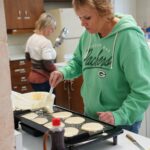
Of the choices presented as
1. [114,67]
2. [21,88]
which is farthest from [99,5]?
[21,88]

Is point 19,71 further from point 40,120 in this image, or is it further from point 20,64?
point 40,120

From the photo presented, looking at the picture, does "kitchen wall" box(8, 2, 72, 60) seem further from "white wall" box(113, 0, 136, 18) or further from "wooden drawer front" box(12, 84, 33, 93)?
"white wall" box(113, 0, 136, 18)

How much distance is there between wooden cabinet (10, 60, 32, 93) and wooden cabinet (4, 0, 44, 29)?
570 millimetres

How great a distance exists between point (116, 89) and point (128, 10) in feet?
11.1

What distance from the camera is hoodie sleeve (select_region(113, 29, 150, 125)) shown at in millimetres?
1246

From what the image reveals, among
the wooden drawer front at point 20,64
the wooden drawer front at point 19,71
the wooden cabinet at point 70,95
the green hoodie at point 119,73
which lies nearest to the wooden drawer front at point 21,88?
the wooden drawer front at point 19,71

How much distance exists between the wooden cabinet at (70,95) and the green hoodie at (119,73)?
81.7 inches

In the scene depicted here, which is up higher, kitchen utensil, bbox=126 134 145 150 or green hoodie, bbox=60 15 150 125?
green hoodie, bbox=60 15 150 125

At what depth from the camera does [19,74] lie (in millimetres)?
4102

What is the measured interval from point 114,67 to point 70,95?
237 centimetres

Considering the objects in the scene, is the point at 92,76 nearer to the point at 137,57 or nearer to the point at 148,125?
the point at 137,57

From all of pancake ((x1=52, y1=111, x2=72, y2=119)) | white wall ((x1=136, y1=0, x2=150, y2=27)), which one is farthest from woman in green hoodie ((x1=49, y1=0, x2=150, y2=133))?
white wall ((x1=136, y1=0, x2=150, y2=27))

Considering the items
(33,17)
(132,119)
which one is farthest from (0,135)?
(33,17)

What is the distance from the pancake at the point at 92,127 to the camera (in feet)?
3.79
